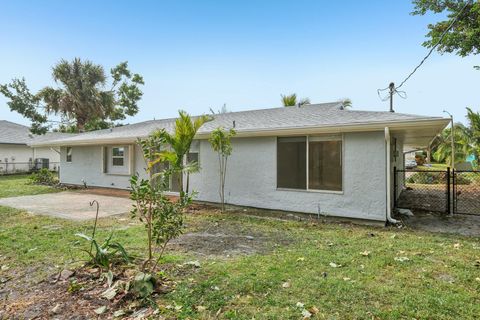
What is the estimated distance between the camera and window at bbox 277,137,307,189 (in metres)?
8.03

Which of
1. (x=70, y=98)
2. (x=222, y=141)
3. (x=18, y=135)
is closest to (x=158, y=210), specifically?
(x=222, y=141)

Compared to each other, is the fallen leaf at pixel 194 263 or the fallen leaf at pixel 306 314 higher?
the fallen leaf at pixel 194 263

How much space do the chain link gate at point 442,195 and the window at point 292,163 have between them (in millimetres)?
3471

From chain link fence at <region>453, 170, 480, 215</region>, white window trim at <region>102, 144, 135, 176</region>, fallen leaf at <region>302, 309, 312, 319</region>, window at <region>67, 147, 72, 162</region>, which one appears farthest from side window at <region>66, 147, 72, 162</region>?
chain link fence at <region>453, 170, 480, 215</region>

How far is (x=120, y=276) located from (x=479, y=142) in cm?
2027

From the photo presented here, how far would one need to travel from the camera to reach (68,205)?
384 inches

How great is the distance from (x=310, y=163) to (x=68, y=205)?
8138mm

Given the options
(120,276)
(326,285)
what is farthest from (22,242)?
(326,285)

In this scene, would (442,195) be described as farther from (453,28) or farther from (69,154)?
(69,154)

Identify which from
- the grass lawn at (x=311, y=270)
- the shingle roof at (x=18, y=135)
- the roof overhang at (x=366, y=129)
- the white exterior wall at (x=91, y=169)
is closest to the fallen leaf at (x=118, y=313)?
the grass lawn at (x=311, y=270)

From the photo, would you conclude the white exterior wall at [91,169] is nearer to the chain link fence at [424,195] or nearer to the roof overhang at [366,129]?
the roof overhang at [366,129]

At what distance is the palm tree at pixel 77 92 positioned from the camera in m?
24.7

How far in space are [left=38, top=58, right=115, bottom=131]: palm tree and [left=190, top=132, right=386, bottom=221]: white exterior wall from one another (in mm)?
19726

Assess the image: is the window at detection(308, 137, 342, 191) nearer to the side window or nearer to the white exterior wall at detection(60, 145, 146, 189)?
the white exterior wall at detection(60, 145, 146, 189)
